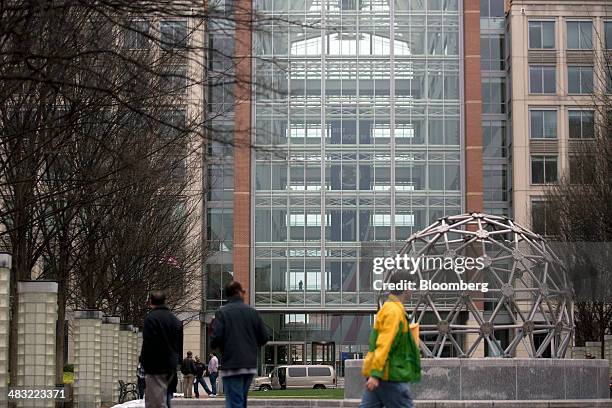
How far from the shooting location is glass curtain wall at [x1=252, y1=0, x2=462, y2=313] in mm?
62844

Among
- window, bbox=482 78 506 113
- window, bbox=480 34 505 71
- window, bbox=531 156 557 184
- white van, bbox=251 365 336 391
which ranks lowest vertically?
white van, bbox=251 365 336 391

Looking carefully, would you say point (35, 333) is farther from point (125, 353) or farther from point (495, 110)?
point (495, 110)

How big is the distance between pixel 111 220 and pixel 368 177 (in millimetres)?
34277

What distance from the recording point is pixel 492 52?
7025 centimetres

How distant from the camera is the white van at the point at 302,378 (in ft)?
181

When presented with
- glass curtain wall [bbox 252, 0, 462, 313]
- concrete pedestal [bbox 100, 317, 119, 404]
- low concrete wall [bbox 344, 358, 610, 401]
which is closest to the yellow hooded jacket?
low concrete wall [bbox 344, 358, 610, 401]

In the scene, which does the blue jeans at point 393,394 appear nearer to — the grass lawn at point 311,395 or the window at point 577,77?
the grass lawn at point 311,395

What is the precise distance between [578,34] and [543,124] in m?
5.74

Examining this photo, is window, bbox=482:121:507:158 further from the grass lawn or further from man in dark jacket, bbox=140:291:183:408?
man in dark jacket, bbox=140:291:183:408

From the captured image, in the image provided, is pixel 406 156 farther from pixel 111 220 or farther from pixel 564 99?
pixel 111 220

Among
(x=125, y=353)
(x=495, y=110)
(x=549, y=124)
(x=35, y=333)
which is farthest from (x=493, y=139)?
(x=35, y=333)

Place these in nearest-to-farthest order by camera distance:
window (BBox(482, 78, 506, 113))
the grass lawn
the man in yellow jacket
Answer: the man in yellow jacket, the grass lawn, window (BBox(482, 78, 506, 113))

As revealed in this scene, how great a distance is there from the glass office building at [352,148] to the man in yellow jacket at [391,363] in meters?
51.0

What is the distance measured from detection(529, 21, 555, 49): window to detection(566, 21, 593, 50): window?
3.08 ft
